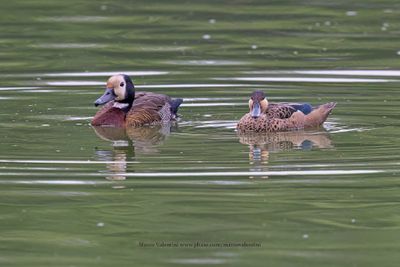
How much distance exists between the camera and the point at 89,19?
23.6 meters

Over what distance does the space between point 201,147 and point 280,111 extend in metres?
1.71

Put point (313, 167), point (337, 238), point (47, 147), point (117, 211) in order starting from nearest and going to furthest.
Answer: point (337, 238)
point (117, 211)
point (313, 167)
point (47, 147)

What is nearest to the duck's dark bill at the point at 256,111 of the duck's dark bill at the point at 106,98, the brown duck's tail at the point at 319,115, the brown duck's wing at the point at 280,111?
the brown duck's wing at the point at 280,111

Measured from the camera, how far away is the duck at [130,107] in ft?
49.5

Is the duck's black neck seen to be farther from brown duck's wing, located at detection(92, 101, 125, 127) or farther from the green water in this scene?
the green water

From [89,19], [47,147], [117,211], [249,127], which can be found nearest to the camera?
[117,211]

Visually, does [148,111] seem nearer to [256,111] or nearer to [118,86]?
[118,86]

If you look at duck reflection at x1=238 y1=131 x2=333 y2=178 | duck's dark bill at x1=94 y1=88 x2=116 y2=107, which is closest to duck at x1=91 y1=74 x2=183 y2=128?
duck's dark bill at x1=94 y1=88 x2=116 y2=107

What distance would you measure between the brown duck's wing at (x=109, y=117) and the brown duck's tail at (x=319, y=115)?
2.14 m

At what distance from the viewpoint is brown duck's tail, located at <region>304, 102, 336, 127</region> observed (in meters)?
14.4

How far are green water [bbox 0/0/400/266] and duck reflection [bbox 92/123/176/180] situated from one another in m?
0.03

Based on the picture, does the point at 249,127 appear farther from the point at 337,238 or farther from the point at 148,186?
the point at 337,238

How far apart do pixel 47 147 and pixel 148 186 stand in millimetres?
2141

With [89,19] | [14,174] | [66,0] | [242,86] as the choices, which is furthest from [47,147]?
[66,0]
